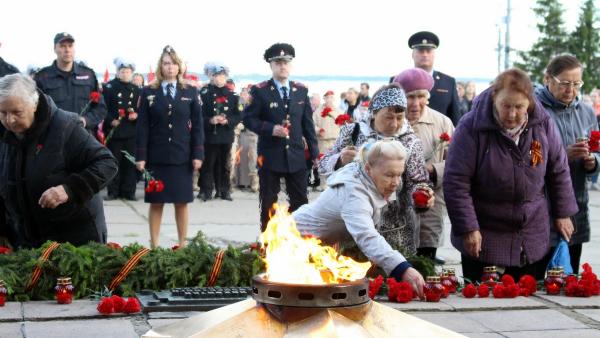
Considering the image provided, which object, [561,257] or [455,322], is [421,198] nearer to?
[561,257]

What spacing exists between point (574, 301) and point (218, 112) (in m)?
10.4

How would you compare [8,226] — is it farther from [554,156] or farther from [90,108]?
[90,108]

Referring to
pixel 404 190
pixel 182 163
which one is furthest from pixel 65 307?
pixel 182 163

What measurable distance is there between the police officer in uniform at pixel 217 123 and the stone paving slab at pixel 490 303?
10.1m

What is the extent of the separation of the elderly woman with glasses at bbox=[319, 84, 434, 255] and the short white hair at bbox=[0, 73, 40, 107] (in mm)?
2016

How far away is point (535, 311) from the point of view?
5559mm

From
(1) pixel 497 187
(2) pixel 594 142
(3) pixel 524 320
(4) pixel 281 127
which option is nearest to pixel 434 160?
(2) pixel 594 142

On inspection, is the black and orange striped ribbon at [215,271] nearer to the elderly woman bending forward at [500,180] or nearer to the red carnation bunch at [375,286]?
the red carnation bunch at [375,286]

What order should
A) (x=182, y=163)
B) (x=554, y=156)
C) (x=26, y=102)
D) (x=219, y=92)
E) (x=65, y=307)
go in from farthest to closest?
1. (x=219, y=92)
2. (x=182, y=163)
3. (x=554, y=156)
4. (x=26, y=102)
5. (x=65, y=307)

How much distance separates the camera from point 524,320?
17.4 feet

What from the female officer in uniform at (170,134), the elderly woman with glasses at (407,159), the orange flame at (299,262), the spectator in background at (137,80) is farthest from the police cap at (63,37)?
the orange flame at (299,262)

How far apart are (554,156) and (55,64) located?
6573 mm

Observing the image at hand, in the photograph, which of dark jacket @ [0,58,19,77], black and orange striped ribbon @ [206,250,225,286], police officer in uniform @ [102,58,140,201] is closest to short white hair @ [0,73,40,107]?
black and orange striped ribbon @ [206,250,225,286]

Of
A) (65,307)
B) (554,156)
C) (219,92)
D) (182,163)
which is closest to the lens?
(65,307)
